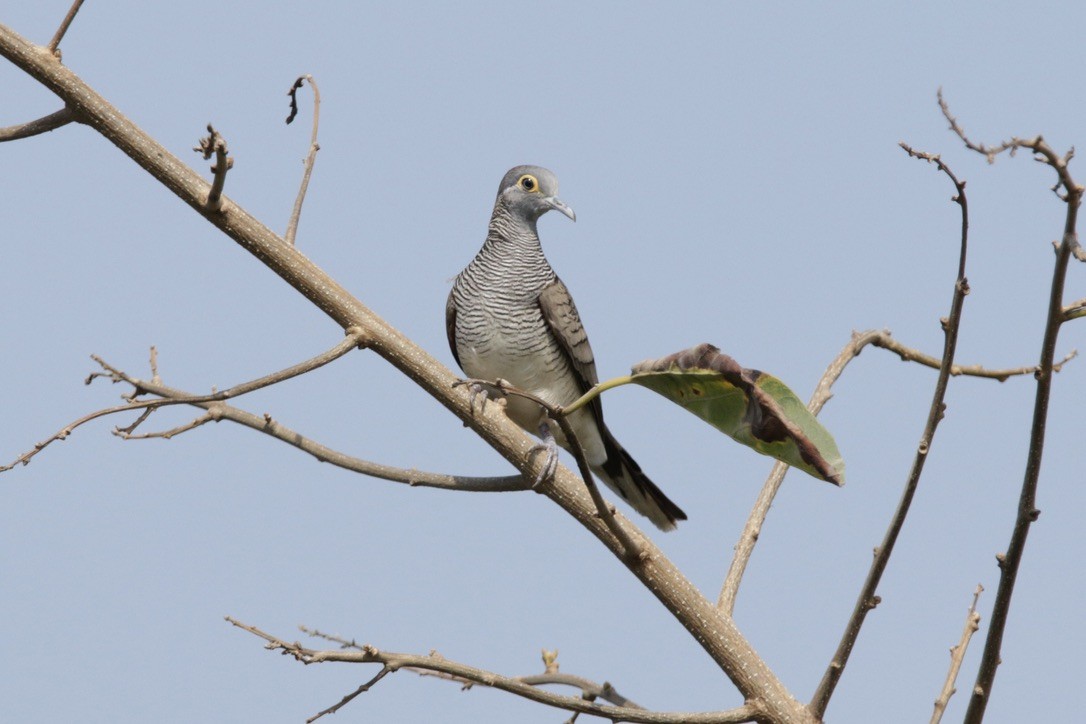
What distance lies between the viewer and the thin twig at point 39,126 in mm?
2857

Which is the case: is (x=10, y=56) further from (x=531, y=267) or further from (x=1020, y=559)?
(x=531, y=267)

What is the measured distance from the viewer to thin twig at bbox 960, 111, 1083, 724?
1896mm

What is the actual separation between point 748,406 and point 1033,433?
0.52 meters

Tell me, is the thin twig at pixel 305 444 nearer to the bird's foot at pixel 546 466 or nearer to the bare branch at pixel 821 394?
the bird's foot at pixel 546 466

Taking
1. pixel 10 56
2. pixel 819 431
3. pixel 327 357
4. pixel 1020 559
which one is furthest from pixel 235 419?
pixel 1020 559

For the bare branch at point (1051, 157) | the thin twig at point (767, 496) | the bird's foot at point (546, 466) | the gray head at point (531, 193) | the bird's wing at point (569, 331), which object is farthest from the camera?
the gray head at point (531, 193)

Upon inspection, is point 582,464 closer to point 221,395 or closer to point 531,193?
point 221,395

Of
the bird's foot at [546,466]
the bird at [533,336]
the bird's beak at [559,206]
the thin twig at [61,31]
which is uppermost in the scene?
the bird's beak at [559,206]

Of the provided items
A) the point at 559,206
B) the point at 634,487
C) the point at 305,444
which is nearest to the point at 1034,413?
the point at 305,444

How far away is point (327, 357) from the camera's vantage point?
A: 279 centimetres

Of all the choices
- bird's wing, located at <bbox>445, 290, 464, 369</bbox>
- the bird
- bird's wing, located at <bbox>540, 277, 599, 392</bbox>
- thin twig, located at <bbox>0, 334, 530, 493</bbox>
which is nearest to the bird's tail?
the bird

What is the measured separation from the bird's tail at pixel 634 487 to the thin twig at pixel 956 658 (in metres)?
1.97

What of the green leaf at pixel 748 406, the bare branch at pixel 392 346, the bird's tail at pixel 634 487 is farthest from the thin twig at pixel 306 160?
the bird's tail at pixel 634 487

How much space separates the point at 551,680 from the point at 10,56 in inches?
89.7
